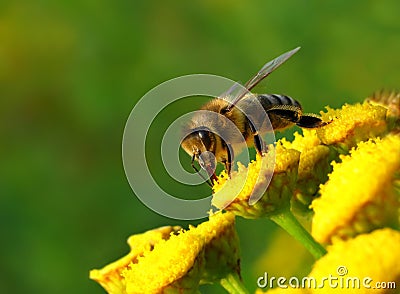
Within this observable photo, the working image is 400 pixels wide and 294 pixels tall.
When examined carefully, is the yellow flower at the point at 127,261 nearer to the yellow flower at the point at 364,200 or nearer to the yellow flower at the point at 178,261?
the yellow flower at the point at 178,261

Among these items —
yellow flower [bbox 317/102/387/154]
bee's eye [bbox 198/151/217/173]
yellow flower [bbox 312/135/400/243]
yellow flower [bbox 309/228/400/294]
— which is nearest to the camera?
yellow flower [bbox 309/228/400/294]

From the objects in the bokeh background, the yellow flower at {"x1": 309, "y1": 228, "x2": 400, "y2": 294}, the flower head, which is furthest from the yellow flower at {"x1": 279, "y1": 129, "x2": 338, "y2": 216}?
the bokeh background

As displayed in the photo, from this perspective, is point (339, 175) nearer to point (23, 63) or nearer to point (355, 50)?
point (355, 50)

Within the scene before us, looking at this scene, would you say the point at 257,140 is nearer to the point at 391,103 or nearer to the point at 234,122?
the point at 234,122

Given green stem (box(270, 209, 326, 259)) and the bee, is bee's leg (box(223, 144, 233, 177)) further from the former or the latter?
green stem (box(270, 209, 326, 259))

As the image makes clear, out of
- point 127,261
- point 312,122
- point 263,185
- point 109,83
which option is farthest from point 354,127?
point 109,83

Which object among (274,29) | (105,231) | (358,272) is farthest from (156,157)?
(358,272)
